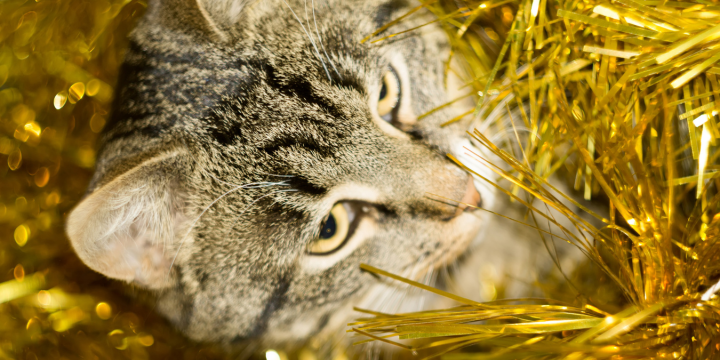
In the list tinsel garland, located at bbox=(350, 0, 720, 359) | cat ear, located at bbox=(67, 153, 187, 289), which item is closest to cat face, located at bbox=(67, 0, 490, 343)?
cat ear, located at bbox=(67, 153, 187, 289)

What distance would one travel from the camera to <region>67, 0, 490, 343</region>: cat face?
72 cm

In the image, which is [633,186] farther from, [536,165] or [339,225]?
[339,225]

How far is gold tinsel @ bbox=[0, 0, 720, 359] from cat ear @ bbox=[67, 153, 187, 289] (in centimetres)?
18

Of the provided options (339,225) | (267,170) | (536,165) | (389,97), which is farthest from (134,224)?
(536,165)

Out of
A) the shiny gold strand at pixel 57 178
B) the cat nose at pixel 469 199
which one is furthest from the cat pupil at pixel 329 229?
the shiny gold strand at pixel 57 178

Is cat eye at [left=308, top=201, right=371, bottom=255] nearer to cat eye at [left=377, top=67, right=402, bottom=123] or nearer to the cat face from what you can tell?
the cat face

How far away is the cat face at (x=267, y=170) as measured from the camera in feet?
2.36

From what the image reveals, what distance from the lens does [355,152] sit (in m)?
0.75

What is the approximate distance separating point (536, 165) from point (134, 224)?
0.82 metres

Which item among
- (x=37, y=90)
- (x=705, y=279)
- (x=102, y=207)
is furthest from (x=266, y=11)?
(x=705, y=279)

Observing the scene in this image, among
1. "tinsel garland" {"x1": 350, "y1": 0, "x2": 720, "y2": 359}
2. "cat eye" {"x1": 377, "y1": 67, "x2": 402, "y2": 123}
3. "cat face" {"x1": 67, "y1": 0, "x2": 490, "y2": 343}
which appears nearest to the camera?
"tinsel garland" {"x1": 350, "y1": 0, "x2": 720, "y2": 359}

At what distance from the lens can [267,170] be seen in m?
0.72

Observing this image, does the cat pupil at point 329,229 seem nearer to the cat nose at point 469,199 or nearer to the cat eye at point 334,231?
the cat eye at point 334,231

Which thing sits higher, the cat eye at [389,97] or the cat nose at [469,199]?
the cat eye at [389,97]
